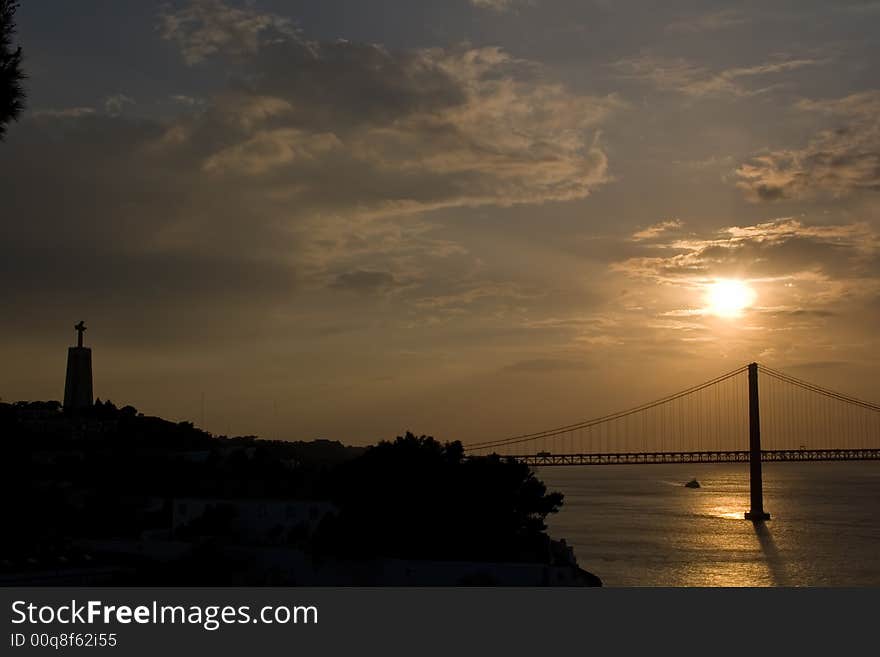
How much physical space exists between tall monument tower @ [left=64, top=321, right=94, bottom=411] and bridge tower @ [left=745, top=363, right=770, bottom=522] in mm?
53523

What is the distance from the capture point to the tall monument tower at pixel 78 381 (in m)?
71.0

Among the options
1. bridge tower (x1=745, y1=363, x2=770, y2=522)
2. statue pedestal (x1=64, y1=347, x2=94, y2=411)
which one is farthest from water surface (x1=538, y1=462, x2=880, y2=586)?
statue pedestal (x1=64, y1=347, x2=94, y2=411)

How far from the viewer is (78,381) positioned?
72.6 m

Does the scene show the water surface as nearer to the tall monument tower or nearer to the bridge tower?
the bridge tower

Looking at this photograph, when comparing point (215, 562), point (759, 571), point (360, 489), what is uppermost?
point (360, 489)

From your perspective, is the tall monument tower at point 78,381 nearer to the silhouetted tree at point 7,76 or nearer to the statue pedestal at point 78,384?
the statue pedestal at point 78,384

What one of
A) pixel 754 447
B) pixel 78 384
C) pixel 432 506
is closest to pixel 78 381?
pixel 78 384

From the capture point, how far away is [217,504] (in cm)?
3881

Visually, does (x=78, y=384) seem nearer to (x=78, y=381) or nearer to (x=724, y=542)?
(x=78, y=381)

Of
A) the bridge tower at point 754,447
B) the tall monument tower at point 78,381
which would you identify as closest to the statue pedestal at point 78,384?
the tall monument tower at point 78,381
